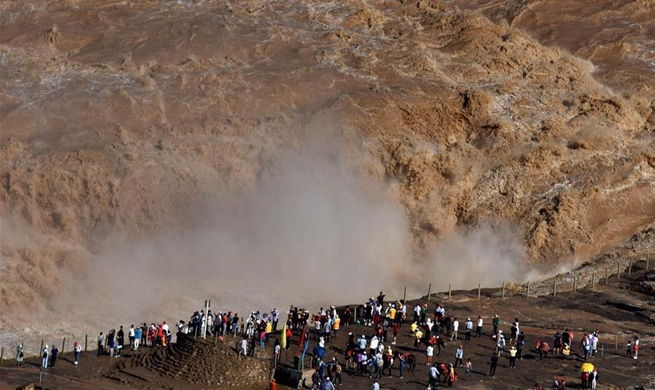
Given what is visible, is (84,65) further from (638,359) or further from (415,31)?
(638,359)

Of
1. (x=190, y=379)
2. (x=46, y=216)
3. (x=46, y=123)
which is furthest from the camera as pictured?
(x=46, y=123)

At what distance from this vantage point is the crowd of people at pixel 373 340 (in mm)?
49062

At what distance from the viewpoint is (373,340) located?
49.7m

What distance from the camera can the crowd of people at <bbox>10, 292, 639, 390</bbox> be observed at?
4906 centimetres

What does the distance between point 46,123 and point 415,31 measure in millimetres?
26004

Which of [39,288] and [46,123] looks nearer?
[39,288]

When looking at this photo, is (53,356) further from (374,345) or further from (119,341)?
(374,345)

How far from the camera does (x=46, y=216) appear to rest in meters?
71.7

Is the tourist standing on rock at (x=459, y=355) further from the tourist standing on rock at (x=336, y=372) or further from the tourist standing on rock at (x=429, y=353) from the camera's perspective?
the tourist standing on rock at (x=336, y=372)

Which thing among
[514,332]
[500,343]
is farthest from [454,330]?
[500,343]

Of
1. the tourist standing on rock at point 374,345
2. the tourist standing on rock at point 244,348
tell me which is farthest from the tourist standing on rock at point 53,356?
the tourist standing on rock at point 374,345

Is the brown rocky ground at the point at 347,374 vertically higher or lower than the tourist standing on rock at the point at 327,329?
lower

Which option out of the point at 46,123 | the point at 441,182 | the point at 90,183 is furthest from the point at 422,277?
the point at 46,123

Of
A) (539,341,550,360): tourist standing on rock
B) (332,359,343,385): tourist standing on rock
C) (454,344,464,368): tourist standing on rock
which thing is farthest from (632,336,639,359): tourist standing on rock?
(332,359,343,385): tourist standing on rock
